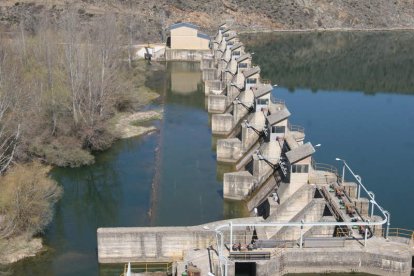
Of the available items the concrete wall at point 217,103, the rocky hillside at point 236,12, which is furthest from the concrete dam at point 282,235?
the rocky hillside at point 236,12

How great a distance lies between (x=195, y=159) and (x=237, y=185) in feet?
30.9

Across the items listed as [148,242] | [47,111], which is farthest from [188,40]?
[148,242]

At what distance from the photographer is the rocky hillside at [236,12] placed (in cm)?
10706

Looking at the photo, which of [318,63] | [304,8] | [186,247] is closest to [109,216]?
[186,247]

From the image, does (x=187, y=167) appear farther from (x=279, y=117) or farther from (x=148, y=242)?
(x=148, y=242)

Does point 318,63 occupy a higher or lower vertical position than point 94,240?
higher

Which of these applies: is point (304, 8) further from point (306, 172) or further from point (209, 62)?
point (306, 172)

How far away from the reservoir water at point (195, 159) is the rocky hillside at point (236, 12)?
31.6 m

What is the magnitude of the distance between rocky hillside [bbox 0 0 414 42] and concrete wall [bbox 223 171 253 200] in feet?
220

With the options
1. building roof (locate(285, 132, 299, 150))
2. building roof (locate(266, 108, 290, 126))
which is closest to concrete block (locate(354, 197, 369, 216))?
building roof (locate(285, 132, 299, 150))

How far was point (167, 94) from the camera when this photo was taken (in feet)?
232

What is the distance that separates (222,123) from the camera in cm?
5378

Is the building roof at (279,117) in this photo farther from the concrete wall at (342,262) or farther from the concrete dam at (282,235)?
the concrete wall at (342,262)

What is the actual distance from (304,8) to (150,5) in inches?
1604
